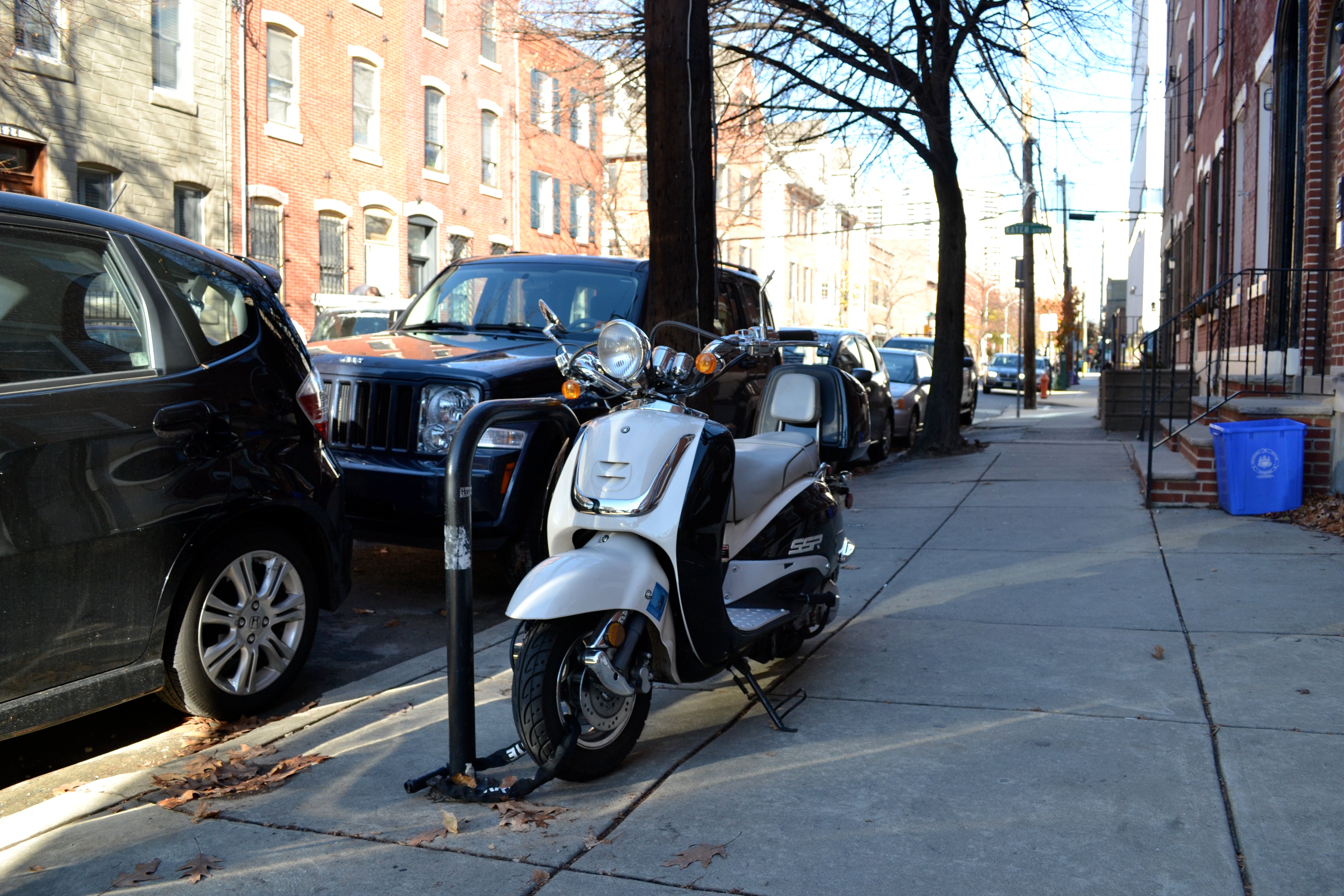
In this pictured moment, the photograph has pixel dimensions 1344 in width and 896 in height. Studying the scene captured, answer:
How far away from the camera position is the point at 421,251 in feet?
94.2

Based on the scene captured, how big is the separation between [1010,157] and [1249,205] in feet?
9.38

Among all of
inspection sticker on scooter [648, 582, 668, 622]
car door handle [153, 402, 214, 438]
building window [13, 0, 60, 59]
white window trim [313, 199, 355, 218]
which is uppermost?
building window [13, 0, 60, 59]

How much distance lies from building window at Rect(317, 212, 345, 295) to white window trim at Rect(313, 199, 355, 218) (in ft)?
0.33

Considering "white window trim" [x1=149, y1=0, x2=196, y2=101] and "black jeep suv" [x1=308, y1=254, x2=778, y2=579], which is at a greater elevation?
"white window trim" [x1=149, y1=0, x2=196, y2=101]

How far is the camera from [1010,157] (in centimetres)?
1508

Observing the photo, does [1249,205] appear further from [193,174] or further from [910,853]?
[193,174]

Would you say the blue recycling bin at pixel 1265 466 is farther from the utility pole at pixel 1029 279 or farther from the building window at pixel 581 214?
the building window at pixel 581 214

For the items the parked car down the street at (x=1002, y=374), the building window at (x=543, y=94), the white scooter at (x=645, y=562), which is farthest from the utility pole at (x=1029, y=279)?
the white scooter at (x=645, y=562)

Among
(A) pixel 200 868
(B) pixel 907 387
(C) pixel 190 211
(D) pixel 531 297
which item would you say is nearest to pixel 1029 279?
(B) pixel 907 387

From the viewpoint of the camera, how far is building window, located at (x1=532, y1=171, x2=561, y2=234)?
33.9 m

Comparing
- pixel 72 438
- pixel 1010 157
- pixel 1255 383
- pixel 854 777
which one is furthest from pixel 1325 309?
pixel 72 438

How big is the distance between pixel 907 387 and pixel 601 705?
14.0m

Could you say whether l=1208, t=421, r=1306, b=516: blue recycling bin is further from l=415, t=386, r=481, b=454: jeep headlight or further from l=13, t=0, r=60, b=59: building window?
l=13, t=0, r=60, b=59: building window

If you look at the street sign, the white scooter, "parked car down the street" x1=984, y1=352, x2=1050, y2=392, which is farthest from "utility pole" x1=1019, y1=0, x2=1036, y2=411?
the white scooter
